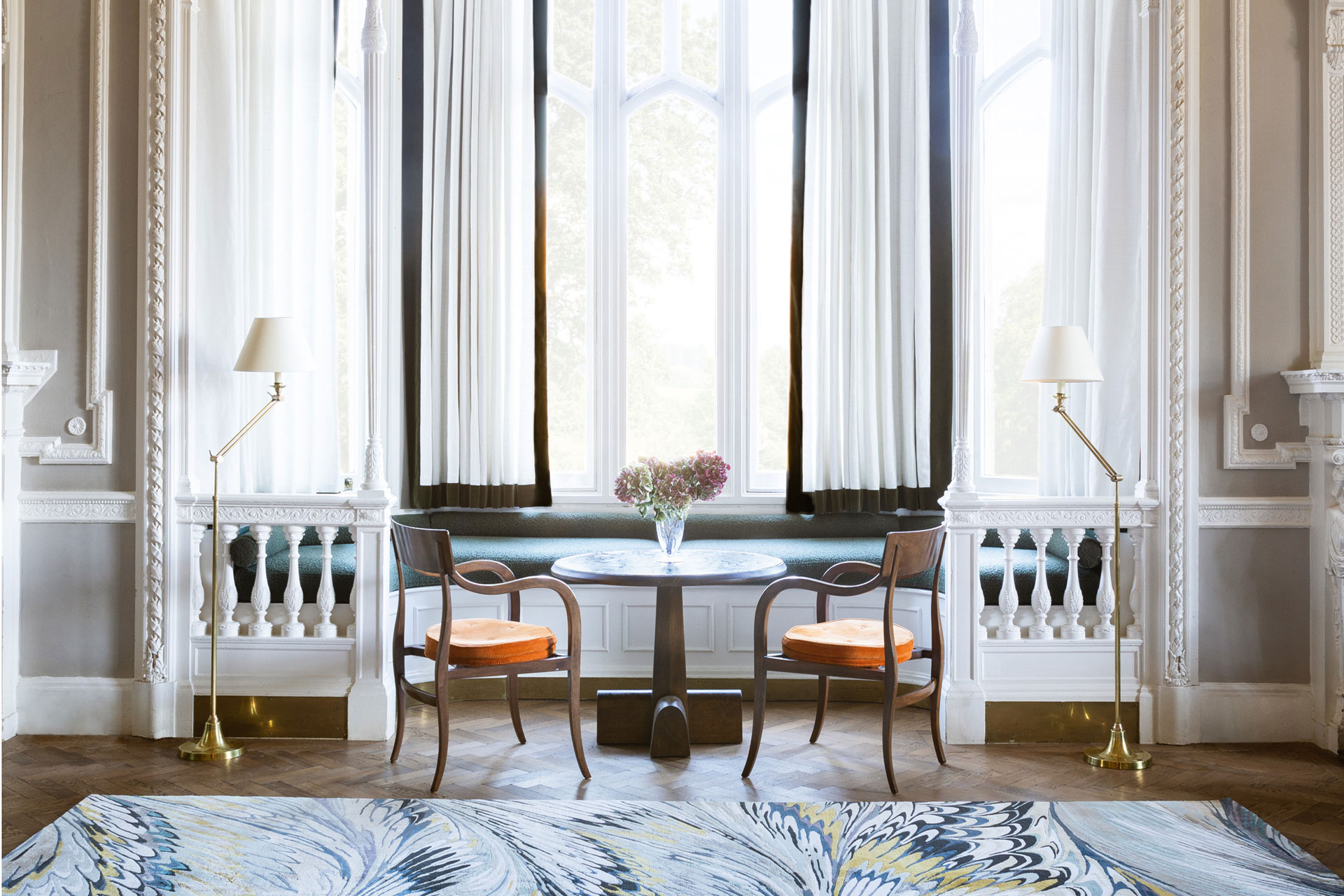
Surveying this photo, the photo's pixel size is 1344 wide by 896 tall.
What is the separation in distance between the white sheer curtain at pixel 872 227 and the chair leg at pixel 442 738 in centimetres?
255

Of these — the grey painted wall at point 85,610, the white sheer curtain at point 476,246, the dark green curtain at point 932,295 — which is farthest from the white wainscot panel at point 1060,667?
the grey painted wall at point 85,610

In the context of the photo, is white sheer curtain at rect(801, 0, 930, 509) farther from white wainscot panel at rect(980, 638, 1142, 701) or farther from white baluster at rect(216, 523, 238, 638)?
white baluster at rect(216, 523, 238, 638)

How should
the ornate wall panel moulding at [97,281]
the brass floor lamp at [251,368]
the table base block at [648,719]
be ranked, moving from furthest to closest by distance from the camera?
the ornate wall panel moulding at [97,281] → the table base block at [648,719] → the brass floor lamp at [251,368]

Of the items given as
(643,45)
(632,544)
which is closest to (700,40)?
(643,45)

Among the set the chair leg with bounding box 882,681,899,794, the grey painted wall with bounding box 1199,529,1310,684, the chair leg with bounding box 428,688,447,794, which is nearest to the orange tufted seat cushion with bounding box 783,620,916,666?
the chair leg with bounding box 882,681,899,794

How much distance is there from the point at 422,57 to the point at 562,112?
797mm

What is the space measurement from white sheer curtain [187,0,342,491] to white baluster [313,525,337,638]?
0.62 m

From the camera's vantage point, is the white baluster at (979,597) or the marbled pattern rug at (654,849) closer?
the marbled pattern rug at (654,849)

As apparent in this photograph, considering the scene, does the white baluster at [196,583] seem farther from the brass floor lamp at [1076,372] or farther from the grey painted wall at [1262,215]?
the grey painted wall at [1262,215]

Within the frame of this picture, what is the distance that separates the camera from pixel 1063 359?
408 cm

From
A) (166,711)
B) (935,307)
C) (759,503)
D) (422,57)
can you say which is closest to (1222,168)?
(935,307)

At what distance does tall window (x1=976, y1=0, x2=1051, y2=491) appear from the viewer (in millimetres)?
5469

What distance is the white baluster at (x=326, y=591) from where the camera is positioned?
14.5 feet

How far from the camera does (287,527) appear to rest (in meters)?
4.41
